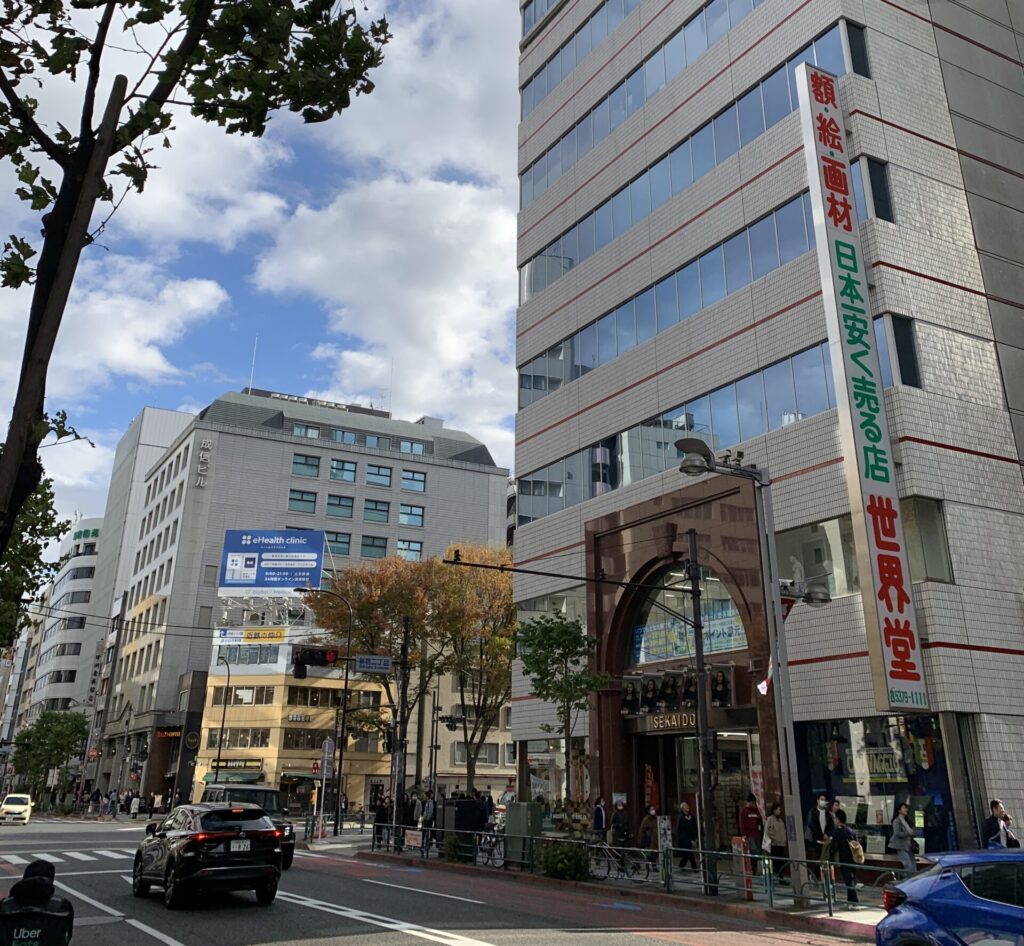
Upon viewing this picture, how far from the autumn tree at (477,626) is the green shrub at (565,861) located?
2778 centimetres

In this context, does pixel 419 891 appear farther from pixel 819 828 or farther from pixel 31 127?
pixel 31 127

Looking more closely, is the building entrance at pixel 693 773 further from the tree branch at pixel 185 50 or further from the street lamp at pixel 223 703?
the street lamp at pixel 223 703

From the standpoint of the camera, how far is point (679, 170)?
28016 millimetres

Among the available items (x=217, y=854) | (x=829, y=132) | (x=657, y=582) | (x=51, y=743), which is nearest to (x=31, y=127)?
(x=217, y=854)

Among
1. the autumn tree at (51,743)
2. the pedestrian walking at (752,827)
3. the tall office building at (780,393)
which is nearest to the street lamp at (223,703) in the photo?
the autumn tree at (51,743)

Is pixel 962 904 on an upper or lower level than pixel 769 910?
upper

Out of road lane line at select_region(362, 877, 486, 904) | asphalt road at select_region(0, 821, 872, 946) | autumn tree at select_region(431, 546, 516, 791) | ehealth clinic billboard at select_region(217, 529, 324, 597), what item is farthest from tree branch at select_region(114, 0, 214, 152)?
ehealth clinic billboard at select_region(217, 529, 324, 597)

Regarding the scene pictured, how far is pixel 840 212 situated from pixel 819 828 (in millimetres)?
13833

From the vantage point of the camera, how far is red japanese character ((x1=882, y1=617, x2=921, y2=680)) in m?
17.2

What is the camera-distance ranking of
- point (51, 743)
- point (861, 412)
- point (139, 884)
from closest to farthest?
1. point (139, 884)
2. point (861, 412)
3. point (51, 743)

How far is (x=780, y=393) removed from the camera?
73.6 ft

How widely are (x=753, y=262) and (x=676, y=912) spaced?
54.5 ft

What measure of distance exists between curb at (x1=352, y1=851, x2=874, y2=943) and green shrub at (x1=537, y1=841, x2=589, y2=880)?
165 millimetres

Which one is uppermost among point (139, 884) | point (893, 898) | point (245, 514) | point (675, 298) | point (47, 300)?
point (245, 514)
